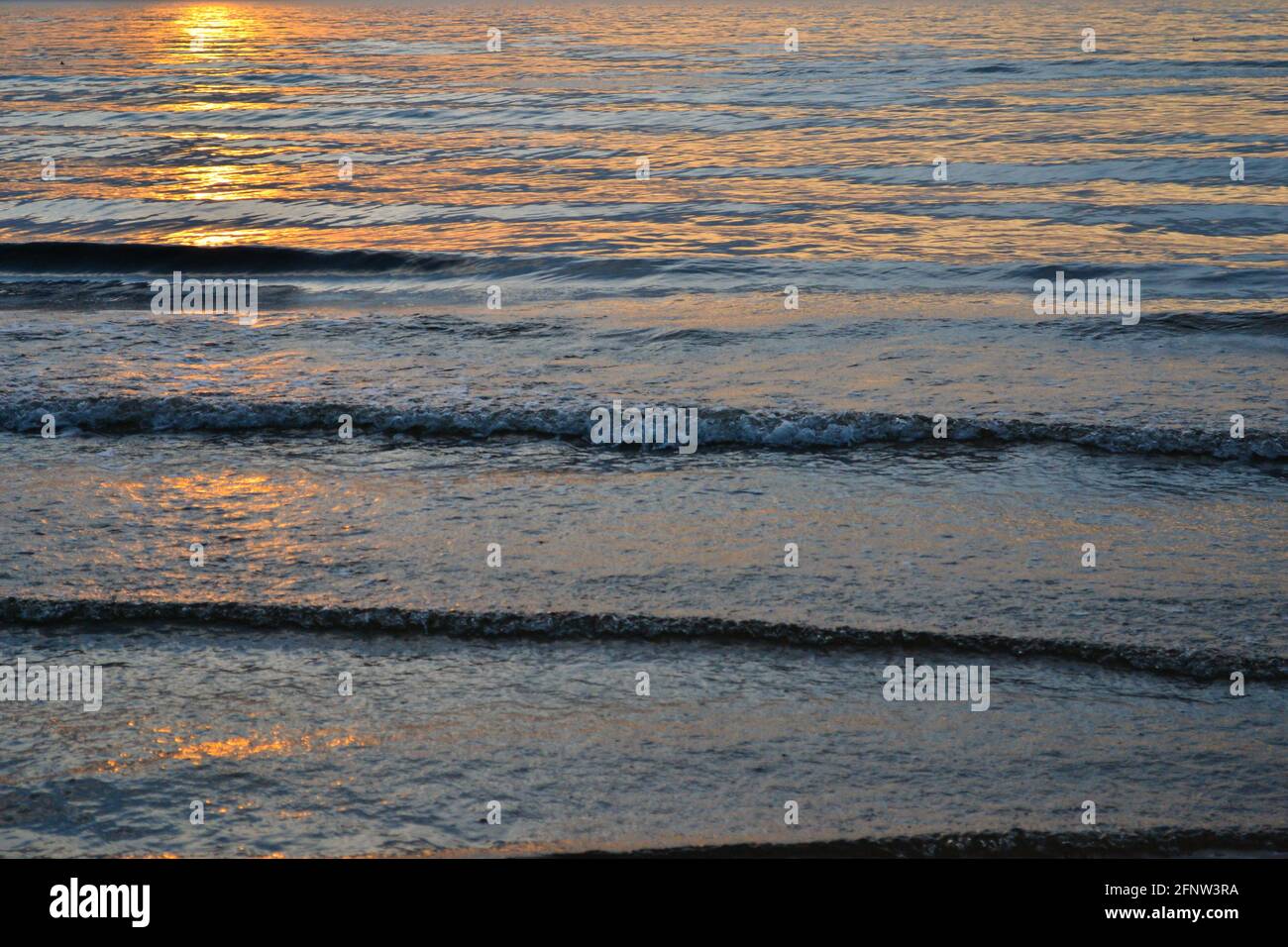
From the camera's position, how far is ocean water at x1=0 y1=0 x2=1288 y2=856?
3.98 metres

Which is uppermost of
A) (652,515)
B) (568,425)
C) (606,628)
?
(568,425)

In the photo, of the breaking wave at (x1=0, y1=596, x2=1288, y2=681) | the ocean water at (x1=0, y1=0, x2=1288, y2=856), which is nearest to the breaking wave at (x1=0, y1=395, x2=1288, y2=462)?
the ocean water at (x1=0, y1=0, x2=1288, y2=856)

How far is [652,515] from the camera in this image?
6152 millimetres

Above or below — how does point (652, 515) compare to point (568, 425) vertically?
below

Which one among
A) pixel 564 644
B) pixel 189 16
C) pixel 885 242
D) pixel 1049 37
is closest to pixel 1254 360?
pixel 885 242

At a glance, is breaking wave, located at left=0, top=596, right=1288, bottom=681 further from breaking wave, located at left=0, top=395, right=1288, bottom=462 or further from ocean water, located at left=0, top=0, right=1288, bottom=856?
breaking wave, located at left=0, top=395, right=1288, bottom=462

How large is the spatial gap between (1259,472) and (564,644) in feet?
12.7

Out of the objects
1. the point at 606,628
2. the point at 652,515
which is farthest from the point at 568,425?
the point at 606,628

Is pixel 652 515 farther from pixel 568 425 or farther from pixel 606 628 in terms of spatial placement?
pixel 568 425

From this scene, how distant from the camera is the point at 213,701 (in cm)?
450

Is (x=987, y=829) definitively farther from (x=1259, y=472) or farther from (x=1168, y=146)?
(x=1168, y=146)

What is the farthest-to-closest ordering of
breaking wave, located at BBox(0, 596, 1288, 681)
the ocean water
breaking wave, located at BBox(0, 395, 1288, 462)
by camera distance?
breaking wave, located at BBox(0, 395, 1288, 462) < breaking wave, located at BBox(0, 596, 1288, 681) < the ocean water

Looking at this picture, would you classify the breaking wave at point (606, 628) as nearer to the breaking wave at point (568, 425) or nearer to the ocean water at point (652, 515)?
the ocean water at point (652, 515)

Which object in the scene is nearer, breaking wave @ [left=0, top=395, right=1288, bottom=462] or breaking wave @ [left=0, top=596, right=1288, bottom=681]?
breaking wave @ [left=0, top=596, right=1288, bottom=681]
